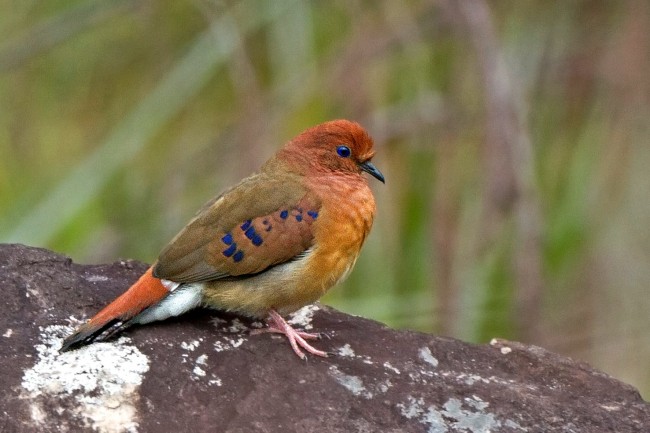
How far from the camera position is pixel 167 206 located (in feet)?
21.1

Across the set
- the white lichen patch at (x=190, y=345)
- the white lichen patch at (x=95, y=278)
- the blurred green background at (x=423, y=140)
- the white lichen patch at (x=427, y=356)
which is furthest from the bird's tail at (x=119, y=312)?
the blurred green background at (x=423, y=140)

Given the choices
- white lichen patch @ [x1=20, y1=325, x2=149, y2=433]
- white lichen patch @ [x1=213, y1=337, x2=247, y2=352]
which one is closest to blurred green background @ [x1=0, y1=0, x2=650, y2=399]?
white lichen patch @ [x1=213, y1=337, x2=247, y2=352]

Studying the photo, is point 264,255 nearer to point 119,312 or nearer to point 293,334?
point 293,334

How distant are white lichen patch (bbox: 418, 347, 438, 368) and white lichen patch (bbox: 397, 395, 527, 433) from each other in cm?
32

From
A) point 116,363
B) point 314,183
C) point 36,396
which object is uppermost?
point 314,183

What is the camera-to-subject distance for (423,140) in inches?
244

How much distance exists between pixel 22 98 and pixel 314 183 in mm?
3071

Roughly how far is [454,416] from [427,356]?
0.47 m

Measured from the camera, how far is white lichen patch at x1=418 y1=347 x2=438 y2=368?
14.1ft

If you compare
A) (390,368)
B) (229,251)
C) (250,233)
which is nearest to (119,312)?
(229,251)

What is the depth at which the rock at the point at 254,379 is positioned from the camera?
146 inches

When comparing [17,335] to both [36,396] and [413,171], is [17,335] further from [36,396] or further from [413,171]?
[413,171]

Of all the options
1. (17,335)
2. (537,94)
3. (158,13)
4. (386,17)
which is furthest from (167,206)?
(17,335)

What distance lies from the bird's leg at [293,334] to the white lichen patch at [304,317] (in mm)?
128
